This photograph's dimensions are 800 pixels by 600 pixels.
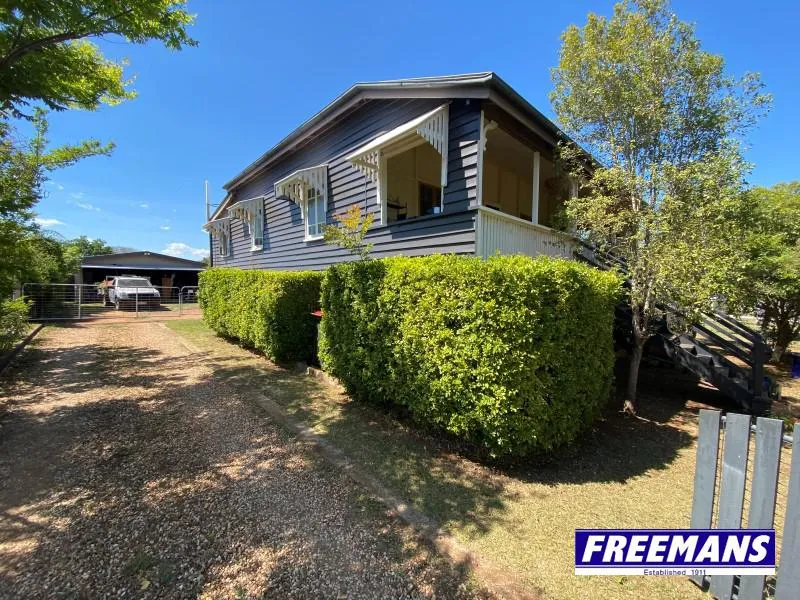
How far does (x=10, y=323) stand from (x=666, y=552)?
11.9m

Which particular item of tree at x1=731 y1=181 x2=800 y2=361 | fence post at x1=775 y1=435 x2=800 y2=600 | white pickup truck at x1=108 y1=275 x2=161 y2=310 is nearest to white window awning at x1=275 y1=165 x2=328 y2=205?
fence post at x1=775 y1=435 x2=800 y2=600

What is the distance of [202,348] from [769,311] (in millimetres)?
17020

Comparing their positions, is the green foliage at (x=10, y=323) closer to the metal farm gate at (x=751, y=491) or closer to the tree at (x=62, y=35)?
the tree at (x=62, y=35)

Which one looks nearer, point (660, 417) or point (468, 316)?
point (468, 316)

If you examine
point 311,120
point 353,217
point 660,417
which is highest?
point 311,120

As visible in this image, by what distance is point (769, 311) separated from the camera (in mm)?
10875

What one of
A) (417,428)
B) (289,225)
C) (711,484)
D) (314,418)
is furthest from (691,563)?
(289,225)

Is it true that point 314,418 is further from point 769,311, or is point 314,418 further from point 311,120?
point 769,311

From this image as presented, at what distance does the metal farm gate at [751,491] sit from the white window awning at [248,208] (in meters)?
13.2

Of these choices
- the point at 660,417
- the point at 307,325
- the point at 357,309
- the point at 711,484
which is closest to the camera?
the point at 711,484

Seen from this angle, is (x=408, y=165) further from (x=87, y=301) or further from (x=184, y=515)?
(x=87, y=301)

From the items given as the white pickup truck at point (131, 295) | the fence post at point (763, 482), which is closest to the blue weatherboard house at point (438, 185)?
the fence post at point (763, 482)

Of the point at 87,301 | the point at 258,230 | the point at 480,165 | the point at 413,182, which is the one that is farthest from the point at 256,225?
the point at 87,301

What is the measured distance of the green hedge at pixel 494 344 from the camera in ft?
11.6
